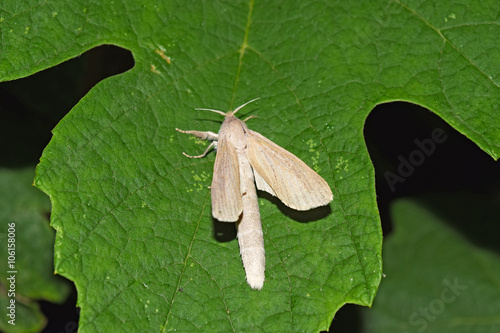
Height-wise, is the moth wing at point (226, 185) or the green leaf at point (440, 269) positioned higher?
the moth wing at point (226, 185)

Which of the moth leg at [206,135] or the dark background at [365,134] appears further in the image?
the dark background at [365,134]

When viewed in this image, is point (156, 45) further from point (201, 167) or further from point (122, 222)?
point (122, 222)

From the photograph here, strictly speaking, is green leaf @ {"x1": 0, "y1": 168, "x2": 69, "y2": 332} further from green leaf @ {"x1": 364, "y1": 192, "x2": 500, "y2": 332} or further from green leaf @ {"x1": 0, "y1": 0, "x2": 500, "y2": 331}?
green leaf @ {"x1": 364, "y1": 192, "x2": 500, "y2": 332}

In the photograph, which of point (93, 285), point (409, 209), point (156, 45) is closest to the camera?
point (93, 285)

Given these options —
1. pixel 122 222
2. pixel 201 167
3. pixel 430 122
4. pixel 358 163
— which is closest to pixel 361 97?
pixel 358 163

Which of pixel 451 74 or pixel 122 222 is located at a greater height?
pixel 451 74

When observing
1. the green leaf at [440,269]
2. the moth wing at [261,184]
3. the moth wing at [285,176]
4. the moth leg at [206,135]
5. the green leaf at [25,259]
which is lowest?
the green leaf at [440,269]

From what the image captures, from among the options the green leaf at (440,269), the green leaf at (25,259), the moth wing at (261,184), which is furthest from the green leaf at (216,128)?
the green leaf at (440,269)

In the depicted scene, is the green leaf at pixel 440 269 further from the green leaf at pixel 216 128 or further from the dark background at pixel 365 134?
the green leaf at pixel 216 128

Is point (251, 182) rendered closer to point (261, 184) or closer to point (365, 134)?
point (261, 184)
